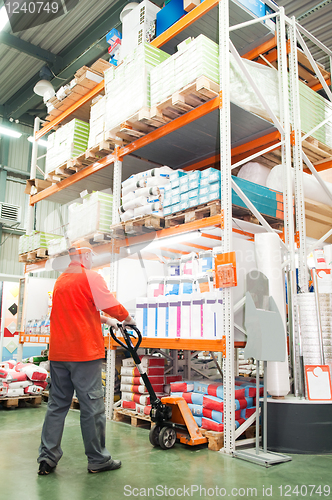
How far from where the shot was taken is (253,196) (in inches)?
210

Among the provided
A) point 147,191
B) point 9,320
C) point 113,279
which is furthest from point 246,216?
point 9,320

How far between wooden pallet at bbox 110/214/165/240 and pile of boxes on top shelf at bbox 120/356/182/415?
1.87 m

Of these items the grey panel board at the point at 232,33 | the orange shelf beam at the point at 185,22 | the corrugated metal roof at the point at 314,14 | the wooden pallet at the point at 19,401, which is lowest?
the wooden pallet at the point at 19,401

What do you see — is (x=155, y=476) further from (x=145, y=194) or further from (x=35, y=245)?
(x=35, y=245)

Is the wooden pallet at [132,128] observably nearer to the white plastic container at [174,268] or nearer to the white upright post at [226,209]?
the white upright post at [226,209]

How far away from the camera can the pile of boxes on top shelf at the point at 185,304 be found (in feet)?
15.8

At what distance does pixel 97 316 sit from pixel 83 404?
0.81 meters

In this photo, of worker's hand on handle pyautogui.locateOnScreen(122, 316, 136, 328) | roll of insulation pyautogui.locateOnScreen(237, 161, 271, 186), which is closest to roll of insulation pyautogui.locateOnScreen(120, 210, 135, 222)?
roll of insulation pyautogui.locateOnScreen(237, 161, 271, 186)

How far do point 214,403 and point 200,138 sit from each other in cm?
400

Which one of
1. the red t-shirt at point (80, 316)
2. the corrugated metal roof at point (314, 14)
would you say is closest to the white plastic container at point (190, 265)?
the red t-shirt at point (80, 316)

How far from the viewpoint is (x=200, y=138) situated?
6523mm

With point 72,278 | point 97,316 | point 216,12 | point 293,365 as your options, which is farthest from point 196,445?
point 216,12

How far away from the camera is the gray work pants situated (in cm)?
368

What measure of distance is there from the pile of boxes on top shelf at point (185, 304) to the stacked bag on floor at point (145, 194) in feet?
2.95
